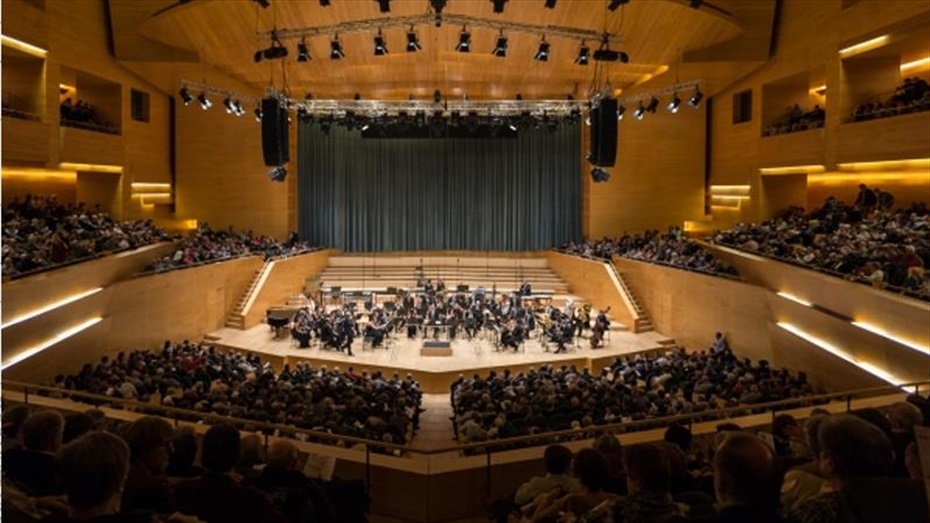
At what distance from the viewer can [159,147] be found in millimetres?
22781

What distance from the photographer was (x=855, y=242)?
1290 cm

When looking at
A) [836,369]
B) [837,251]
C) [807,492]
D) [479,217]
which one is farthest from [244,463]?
[479,217]

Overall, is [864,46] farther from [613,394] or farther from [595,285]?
[613,394]

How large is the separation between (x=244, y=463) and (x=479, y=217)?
23.4 metres

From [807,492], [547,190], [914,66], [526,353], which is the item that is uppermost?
[914,66]

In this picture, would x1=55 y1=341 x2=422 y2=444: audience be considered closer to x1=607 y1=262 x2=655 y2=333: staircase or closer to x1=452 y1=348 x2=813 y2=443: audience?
x1=452 y1=348 x2=813 y2=443: audience

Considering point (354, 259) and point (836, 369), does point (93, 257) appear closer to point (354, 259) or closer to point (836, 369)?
point (354, 259)

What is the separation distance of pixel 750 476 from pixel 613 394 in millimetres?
7976

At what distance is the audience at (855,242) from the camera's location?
35.2ft

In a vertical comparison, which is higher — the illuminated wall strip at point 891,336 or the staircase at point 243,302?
the illuminated wall strip at point 891,336

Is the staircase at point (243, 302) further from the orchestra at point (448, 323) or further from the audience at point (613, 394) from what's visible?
the audience at point (613, 394)

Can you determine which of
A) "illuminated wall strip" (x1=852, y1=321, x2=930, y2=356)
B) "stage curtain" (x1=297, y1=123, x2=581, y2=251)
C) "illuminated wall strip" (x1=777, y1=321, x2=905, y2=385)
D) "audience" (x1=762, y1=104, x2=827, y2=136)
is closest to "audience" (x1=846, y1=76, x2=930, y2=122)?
"audience" (x1=762, y1=104, x2=827, y2=136)

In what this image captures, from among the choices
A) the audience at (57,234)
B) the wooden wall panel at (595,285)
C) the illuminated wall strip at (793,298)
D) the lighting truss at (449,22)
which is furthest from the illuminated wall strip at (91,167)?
the illuminated wall strip at (793,298)

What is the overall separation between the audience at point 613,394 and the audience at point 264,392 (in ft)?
3.26
